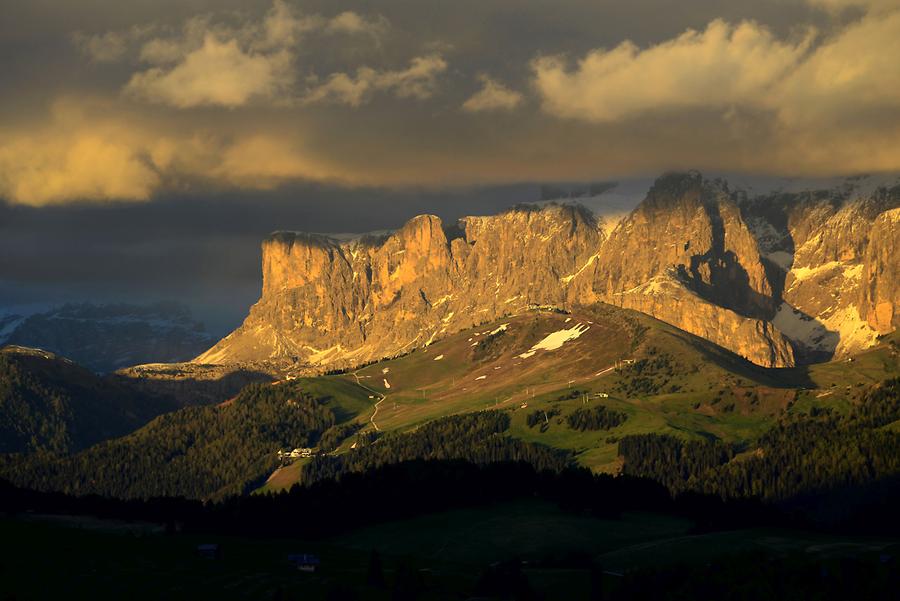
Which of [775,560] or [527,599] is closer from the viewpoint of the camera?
[527,599]

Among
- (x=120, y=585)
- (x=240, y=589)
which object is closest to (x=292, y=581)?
(x=240, y=589)

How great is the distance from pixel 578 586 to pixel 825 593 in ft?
121

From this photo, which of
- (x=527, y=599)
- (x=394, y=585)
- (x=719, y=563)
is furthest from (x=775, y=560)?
(x=394, y=585)

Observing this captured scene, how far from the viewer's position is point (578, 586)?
195125mm

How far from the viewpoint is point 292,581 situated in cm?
18888

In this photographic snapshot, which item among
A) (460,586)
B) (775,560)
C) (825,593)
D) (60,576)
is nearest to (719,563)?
(775,560)

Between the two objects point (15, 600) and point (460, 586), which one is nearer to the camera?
point (15, 600)

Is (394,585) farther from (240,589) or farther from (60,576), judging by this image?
(60,576)

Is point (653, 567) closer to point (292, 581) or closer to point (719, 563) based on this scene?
point (719, 563)

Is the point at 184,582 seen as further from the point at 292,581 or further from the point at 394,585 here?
the point at 394,585

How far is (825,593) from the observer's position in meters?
171

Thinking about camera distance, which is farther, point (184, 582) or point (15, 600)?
point (184, 582)

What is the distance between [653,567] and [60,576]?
80440mm

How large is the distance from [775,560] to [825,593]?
22.4 m
